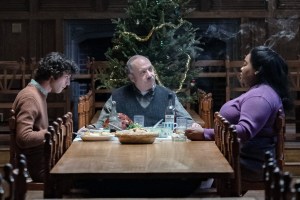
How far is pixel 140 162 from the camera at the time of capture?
3225mm

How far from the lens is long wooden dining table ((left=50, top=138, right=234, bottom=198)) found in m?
2.97

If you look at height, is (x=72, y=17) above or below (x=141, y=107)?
above

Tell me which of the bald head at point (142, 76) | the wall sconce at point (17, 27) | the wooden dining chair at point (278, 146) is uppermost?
the wall sconce at point (17, 27)

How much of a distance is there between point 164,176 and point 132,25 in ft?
14.2

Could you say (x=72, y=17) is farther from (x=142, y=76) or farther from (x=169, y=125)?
(x=169, y=125)

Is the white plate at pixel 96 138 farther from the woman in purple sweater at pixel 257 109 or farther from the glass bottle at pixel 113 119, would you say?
the woman in purple sweater at pixel 257 109

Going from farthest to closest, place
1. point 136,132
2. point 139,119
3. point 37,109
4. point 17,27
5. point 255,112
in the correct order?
1. point 17,27
2. point 139,119
3. point 37,109
4. point 136,132
5. point 255,112

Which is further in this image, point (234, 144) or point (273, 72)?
point (273, 72)

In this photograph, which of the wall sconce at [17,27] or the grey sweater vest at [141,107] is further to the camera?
the wall sconce at [17,27]

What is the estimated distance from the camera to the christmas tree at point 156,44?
7016mm

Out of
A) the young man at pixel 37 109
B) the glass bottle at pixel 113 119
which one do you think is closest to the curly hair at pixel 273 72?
the glass bottle at pixel 113 119

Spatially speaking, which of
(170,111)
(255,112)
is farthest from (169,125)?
(255,112)

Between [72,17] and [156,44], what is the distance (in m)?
2.24

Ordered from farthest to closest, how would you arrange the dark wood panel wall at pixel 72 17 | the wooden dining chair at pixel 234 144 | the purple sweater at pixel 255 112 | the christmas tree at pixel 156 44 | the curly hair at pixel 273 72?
the dark wood panel wall at pixel 72 17
the christmas tree at pixel 156 44
the curly hair at pixel 273 72
the purple sweater at pixel 255 112
the wooden dining chair at pixel 234 144
